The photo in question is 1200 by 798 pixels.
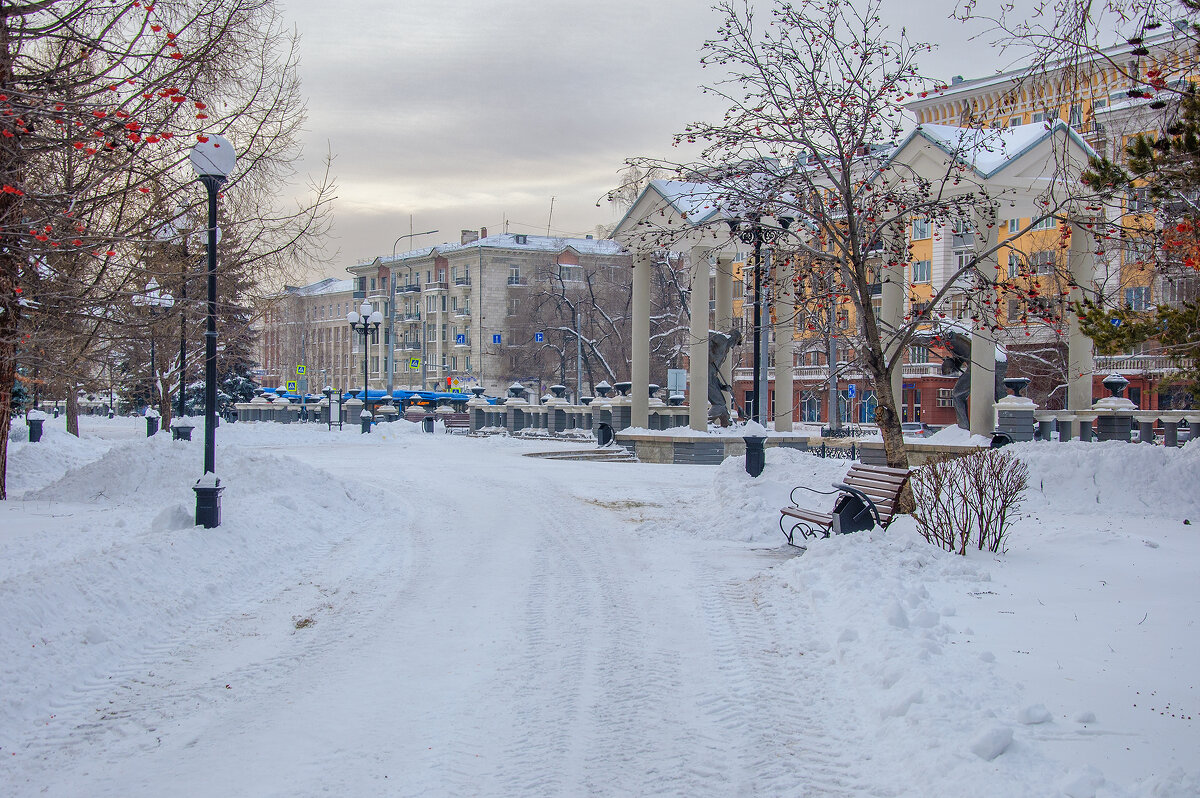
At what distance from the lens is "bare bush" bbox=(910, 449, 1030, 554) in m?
10.0

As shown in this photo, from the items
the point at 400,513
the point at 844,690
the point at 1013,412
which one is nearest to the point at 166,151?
the point at 400,513

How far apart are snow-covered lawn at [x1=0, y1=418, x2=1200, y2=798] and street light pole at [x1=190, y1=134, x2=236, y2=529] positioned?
29 centimetres

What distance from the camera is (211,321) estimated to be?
1191 cm

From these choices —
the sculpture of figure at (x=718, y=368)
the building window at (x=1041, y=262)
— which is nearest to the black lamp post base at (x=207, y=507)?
the building window at (x=1041, y=262)

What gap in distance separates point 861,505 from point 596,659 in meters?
5.13

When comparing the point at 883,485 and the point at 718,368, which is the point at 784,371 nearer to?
the point at 718,368

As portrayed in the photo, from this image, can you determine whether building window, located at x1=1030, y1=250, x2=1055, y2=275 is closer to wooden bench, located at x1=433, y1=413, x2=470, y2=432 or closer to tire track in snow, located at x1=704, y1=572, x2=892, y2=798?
tire track in snow, located at x1=704, y1=572, x2=892, y2=798

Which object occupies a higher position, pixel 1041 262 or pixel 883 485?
pixel 1041 262

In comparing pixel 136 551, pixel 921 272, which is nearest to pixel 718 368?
pixel 136 551

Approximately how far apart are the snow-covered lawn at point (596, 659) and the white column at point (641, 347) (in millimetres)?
18530

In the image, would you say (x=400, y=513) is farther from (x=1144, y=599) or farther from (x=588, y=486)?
(x=1144, y=599)

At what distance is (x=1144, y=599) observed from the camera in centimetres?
785

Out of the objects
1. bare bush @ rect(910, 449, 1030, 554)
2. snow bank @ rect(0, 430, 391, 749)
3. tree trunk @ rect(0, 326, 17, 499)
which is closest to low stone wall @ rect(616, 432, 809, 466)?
snow bank @ rect(0, 430, 391, 749)

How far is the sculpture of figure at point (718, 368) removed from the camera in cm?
3075
